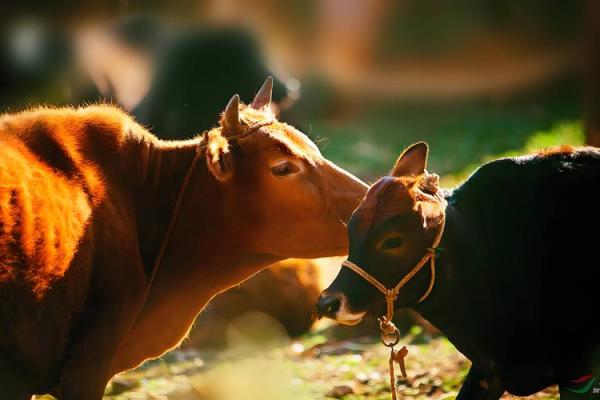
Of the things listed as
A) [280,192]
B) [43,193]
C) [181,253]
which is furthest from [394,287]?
[43,193]

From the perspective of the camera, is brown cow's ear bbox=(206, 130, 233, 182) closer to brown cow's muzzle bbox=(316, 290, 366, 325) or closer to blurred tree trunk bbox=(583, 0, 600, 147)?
brown cow's muzzle bbox=(316, 290, 366, 325)

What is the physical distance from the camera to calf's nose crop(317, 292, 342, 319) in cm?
488

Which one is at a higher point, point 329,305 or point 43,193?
point 43,193

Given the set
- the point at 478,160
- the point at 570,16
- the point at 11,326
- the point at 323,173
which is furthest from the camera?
the point at 570,16

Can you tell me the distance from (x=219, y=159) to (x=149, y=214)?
57 centimetres

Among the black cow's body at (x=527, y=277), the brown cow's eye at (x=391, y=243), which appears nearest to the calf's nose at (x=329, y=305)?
the brown cow's eye at (x=391, y=243)

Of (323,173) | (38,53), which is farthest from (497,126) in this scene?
(323,173)

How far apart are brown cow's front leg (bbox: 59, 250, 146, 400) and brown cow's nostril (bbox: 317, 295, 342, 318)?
130cm

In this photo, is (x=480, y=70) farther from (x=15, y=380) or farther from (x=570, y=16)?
(x=15, y=380)

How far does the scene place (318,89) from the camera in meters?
21.4

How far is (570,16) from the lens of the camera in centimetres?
2145

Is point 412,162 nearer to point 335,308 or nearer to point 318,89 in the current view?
point 335,308

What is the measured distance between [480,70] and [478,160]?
7.24 m

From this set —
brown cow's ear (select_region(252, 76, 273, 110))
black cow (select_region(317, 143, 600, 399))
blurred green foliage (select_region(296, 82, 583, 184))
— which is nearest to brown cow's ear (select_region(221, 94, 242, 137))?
brown cow's ear (select_region(252, 76, 273, 110))
